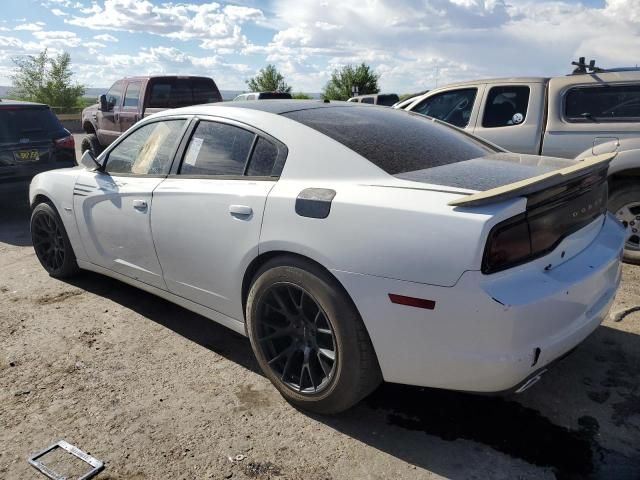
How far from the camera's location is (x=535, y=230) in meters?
2.28

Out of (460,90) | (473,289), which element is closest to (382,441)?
(473,289)

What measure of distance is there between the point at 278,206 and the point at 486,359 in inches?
47.7

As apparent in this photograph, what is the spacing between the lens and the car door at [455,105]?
5992 millimetres

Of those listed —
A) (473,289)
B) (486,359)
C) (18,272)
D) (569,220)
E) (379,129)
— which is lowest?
(18,272)

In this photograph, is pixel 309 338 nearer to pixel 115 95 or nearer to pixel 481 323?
pixel 481 323

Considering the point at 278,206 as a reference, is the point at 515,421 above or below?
below

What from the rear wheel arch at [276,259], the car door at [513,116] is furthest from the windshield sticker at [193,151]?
the car door at [513,116]

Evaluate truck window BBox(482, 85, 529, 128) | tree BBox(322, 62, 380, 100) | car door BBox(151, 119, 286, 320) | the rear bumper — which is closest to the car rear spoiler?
the rear bumper

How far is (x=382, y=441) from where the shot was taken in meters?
2.59

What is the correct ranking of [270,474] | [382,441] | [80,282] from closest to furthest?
[270,474]
[382,441]
[80,282]

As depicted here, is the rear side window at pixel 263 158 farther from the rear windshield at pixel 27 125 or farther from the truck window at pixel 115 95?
the truck window at pixel 115 95

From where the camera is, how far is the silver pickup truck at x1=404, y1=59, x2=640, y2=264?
4953 mm

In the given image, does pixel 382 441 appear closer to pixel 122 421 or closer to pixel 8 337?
pixel 122 421

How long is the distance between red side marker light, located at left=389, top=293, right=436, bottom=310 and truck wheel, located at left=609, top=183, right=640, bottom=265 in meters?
3.56
